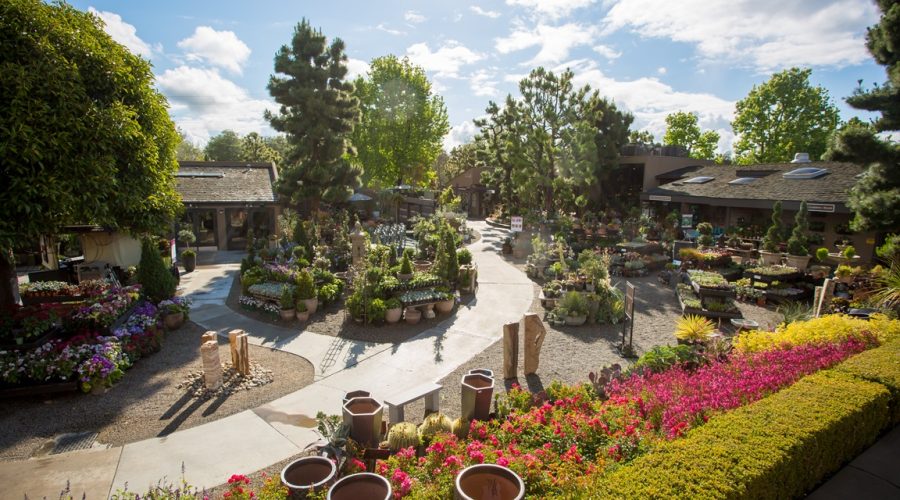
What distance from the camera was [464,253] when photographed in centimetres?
1656

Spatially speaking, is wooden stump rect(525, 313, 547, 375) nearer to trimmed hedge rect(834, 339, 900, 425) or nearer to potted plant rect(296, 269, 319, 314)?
trimmed hedge rect(834, 339, 900, 425)

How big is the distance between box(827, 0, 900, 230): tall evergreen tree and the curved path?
9640mm

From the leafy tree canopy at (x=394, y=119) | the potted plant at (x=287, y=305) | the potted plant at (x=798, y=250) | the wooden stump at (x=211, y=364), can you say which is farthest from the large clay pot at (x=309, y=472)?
the leafy tree canopy at (x=394, y=119)

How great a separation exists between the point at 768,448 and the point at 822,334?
194 inches

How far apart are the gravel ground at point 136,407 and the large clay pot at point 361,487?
4.16 meters

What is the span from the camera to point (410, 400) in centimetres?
653

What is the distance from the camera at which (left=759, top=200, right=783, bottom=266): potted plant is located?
55.2 ft

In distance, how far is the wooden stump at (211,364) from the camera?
8.13 metres

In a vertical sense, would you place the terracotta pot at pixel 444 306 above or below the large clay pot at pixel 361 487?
below

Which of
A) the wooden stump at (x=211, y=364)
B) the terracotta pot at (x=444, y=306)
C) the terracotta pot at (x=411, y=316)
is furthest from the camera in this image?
the terracotta pot at (x=444, y=306)

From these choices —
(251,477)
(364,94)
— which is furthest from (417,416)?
(364,94)

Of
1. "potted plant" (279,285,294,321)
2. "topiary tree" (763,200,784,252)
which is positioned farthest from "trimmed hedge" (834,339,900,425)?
"topiary tree" (763,200,784,252)

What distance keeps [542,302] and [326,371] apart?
7.00 meters

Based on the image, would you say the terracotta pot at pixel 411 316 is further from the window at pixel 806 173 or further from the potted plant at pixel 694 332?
the window at pixel 806 173
